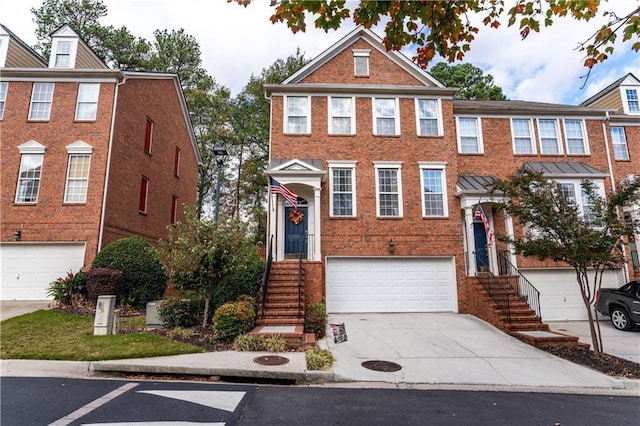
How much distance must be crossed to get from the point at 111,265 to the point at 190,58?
22139mm

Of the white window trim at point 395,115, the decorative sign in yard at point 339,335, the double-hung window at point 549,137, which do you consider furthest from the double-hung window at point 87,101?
the double-hung window at point 549,137

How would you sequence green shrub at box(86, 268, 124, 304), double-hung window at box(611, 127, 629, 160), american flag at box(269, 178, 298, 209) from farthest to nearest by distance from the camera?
double-hung window at box(611, 127, 629, 160), american flag at box(269, 178, 298, 209), green shrub at box(86, 268, 124, 304)

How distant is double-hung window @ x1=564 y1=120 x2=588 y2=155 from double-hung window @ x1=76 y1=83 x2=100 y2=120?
19627 mm

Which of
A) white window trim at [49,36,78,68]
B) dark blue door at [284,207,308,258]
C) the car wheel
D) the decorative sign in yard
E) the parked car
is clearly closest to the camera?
the decorative sign in yard

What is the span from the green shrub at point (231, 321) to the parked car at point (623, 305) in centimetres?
1160

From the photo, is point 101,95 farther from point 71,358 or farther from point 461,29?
point 461,29

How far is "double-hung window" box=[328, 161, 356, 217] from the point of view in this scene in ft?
42.6

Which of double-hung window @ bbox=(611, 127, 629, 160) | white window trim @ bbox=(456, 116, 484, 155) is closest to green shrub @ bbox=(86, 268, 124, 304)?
white window trim @ bbox=(456, 116, 484, 155)

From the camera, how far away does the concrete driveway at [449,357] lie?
20.7 ft

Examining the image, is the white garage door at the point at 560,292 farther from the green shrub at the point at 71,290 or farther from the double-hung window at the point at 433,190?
the green shrub at the point at 71,290

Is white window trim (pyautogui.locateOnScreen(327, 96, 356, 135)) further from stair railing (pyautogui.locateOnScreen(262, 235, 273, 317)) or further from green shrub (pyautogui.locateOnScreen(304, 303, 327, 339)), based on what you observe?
green shrub (pyautogui.locateOnScreen(304, 303, 327, 339))

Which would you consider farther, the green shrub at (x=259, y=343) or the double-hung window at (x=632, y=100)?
the double-hung window at (x=632, y=100)

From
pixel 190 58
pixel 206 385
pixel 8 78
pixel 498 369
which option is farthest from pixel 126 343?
pixel 190 58

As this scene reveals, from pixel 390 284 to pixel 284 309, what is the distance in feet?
15.2
